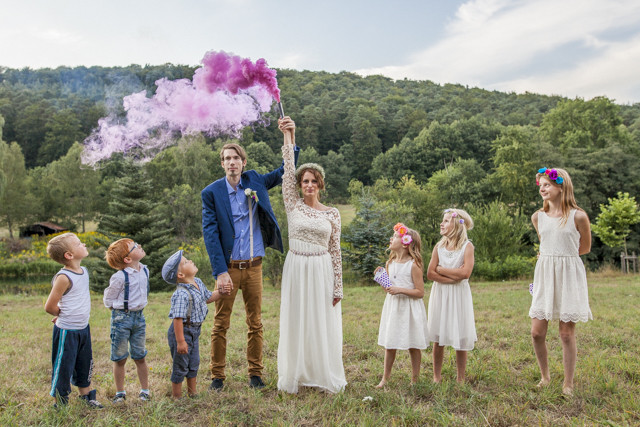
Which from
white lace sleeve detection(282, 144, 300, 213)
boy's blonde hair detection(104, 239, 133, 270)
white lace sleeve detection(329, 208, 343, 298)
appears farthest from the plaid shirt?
white lace sleeve detection(329, 208, 343, 298)

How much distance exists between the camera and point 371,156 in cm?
6906

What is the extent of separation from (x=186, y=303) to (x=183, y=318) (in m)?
0.15

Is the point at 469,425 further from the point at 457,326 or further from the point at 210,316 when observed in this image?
the point at 210,316

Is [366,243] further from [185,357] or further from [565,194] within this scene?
[185,357]

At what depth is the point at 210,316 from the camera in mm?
9836

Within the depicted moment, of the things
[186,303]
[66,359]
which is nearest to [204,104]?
[186,303]

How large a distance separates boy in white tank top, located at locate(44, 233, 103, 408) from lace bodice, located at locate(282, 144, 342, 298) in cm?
212

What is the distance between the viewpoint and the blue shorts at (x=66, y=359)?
4141 mm

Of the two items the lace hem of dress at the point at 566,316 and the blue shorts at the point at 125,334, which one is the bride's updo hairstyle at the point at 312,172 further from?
the lace hem of dress at the point at 566,316

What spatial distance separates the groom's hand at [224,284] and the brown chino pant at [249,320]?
14 cm

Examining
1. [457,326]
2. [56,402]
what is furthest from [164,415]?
[457,326]

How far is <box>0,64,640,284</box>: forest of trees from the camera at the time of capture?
3469 cm

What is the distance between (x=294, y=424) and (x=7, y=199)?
52.6m

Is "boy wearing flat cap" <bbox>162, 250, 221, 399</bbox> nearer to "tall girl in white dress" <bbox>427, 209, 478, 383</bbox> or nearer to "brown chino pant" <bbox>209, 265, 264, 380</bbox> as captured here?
"brown chino pant" <bbox>209, 265, 264, 380</bbox>
